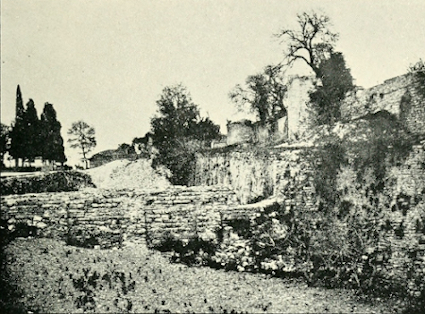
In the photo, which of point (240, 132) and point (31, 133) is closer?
point (31, 133)

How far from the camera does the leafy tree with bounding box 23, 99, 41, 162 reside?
34.0 feet

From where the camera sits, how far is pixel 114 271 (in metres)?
8.76

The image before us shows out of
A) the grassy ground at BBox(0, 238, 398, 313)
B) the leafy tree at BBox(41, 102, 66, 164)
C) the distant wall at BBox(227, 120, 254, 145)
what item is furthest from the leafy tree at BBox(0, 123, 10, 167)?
the distant wall at BBox(227, 120, 254, 145)

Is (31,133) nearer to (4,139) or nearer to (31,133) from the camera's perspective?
(31,133)

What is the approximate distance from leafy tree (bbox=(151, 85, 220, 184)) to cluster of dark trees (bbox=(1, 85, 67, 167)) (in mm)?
8236

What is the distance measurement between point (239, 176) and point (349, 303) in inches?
405

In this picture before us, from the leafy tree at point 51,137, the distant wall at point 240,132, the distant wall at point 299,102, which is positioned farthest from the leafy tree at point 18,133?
the distant wall at point 240,132

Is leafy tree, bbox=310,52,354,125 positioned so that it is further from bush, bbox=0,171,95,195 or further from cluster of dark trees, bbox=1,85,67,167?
cluster of dark trees, bbox=1,85,67,167

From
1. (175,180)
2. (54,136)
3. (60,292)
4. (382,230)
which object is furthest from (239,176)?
(60,292)

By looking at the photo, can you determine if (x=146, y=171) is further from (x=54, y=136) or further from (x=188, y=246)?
(x=188, y=246)

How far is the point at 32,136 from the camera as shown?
1371 centimetres

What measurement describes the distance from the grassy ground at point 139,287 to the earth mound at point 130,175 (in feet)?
46.8

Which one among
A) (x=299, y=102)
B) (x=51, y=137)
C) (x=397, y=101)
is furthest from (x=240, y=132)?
(x=51, y=137)

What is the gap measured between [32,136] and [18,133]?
1.90m
